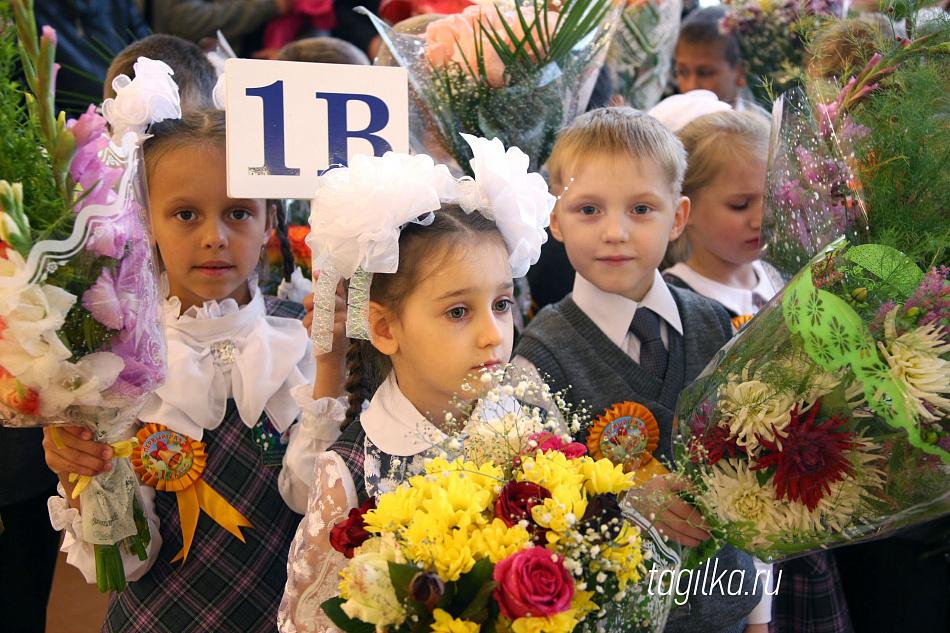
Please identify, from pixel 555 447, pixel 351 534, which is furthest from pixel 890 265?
pixel 351 534

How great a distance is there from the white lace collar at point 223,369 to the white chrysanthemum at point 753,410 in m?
1.05

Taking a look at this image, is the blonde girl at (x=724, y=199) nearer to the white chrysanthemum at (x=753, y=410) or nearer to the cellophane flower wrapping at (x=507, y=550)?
the white chrysanthemum at (x=753, y=410)

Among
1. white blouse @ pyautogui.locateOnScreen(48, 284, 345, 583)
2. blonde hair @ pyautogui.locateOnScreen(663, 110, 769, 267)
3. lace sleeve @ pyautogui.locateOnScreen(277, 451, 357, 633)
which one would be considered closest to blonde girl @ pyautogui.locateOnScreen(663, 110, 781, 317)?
blonde hair @ pyautogui.locateOnScreen(663, 110, 769, 267)

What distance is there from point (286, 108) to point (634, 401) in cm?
104

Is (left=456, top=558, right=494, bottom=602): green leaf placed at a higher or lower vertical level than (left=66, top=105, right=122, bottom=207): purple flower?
lower

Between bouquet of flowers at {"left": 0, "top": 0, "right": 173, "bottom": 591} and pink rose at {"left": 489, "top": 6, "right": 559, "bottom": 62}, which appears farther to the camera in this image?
pink rose at {"left": 489, "top": 6, "right": 559, "bottom": 62}

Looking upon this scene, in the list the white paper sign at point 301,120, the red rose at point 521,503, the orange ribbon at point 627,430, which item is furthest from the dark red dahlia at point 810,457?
the white paper sign at point 301,120

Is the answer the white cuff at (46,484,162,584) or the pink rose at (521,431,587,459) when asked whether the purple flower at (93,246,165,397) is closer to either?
the white cuff at (46,484,162,584)

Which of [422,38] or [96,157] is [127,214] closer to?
[96,157]

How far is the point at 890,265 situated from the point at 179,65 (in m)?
1.93

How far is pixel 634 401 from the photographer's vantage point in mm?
1907

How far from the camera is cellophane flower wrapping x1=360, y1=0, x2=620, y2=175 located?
2.07 metres

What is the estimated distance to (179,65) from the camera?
2297 mm

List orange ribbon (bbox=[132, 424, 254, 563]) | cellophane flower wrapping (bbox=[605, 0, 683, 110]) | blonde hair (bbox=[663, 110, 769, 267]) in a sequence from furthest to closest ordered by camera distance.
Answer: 1. cellophane flower wrapping (bbox=[605, 0, 683, 110])
2. blonde hair (bbox=[663, 110, 769, 267])
3. orange ribbon (bbox=[132, 424, 254, 563])
